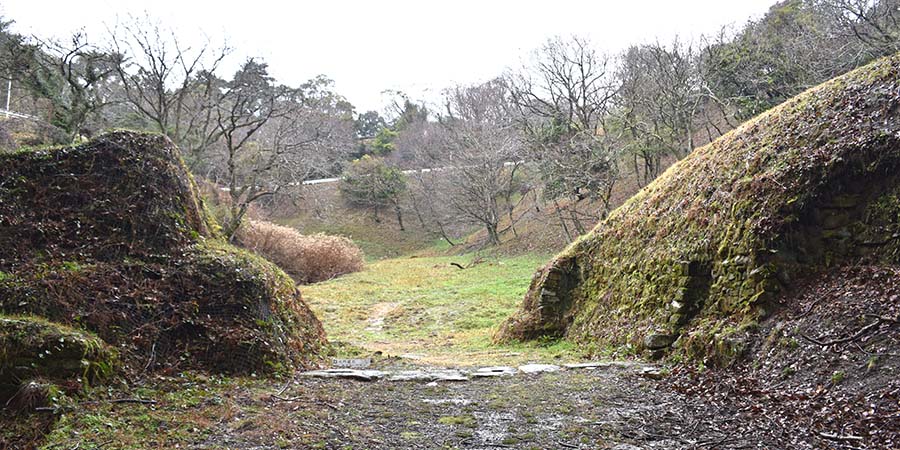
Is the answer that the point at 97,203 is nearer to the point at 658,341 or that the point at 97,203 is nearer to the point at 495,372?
the point at 495,372

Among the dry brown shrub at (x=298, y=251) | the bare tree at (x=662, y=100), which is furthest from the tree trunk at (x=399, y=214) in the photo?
the bare tree at (x=662, y=100)

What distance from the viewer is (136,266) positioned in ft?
18.9

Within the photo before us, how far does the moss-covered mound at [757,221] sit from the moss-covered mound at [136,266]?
4.53 m

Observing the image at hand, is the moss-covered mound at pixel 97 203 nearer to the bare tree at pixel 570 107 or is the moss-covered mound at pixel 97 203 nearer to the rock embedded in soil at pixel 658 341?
the rock embedded in soil at pixel 658 341

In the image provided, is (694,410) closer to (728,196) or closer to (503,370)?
(503,370)

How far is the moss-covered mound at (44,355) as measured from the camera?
3799 mm

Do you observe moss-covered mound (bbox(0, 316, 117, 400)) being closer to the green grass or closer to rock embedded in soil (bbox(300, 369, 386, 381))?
rock embedded in soil (bbox(300, 369, 386, 381))

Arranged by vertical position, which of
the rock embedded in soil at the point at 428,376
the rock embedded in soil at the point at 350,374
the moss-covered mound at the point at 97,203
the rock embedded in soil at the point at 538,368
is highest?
the moss-covered mound at the point at 97,203

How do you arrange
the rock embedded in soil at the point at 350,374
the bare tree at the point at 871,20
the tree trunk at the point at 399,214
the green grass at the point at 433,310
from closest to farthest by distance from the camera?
the rock embedded in soil at the point at 350,374, the green grass at the point at 433,310, the bare tree at the point at 871,20, the tree trunk at the point at 399,214

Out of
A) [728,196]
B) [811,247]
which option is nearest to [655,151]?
[728,196]

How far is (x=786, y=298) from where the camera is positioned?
5.16m

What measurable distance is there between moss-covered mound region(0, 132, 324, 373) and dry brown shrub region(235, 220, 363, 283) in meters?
15.0

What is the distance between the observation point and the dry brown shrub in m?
21.8

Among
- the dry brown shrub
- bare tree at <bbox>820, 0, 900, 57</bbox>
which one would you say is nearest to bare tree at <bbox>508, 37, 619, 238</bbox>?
bare tree at <bbox>820, 0, 900, 57</bbox>
